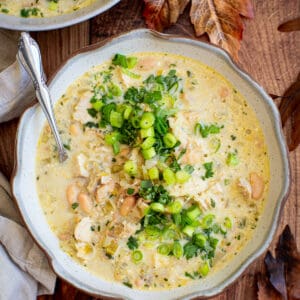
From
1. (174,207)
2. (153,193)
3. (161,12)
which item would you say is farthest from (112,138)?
(161,12)

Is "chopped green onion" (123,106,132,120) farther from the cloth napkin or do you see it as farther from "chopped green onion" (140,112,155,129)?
the cloth napkin

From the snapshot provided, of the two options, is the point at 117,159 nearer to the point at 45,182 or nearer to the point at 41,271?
the point at 45,182

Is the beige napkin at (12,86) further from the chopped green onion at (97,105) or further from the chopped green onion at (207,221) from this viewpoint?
the chopped green onion at (207,221)

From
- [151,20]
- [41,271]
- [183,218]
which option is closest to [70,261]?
[41,271]

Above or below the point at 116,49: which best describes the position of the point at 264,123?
below

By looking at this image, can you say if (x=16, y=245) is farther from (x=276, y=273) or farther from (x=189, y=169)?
(x=276, y=273)

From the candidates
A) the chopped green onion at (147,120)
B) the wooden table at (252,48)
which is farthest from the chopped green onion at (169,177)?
the wooden table at (252,48)
